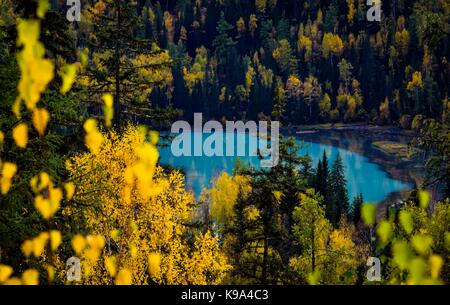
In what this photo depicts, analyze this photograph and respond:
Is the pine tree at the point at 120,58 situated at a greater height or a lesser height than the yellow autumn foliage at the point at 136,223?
greater

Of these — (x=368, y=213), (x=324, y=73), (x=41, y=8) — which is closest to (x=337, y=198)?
(x=368, y=213)

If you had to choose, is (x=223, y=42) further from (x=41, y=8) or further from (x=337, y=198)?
(x=41, y=8)

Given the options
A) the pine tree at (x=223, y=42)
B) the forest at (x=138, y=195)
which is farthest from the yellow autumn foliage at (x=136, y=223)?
the pine tree at (x=223, y=42)

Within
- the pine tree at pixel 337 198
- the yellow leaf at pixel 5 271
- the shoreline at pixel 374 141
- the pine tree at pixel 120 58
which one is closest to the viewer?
the yellow leaf at pixel 5 271

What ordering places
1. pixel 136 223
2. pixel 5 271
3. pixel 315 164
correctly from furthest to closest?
pixel 315 164 < pixel 136 223 < pixel 5 271

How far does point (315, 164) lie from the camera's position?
90.1 m

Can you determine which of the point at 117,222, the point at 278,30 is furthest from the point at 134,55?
the point at 278,30

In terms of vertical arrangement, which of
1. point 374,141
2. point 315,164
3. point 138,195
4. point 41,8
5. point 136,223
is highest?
point 41,8

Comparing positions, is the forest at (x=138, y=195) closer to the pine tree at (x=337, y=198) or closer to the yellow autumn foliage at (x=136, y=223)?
the yellow autumn foliage at (x=136, y=223)

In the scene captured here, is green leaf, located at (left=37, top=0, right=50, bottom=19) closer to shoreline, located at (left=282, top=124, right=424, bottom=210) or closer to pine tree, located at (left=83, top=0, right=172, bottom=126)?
pine tree, located at (left=83, top=0, right=172, bottom=126)

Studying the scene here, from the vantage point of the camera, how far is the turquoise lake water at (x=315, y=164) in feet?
245

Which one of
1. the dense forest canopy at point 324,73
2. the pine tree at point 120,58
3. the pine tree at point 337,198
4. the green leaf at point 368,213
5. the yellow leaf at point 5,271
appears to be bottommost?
the pine tree at point 337,198
